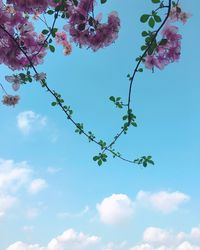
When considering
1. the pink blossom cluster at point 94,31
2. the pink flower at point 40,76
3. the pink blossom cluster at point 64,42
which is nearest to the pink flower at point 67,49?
the pink blossom cluster at point 64,42

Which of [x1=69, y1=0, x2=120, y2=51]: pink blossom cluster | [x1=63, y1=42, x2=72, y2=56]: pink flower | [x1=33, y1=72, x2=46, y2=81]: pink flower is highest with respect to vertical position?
[x1=63, y1=42, x2=72, y2=56]: pink flower

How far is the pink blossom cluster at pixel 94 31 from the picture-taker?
5227 millimetres

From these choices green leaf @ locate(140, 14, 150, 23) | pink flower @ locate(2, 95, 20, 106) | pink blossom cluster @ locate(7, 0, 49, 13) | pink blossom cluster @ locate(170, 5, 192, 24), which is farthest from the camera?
pink flower @ locate(2, 95, 20, 106)

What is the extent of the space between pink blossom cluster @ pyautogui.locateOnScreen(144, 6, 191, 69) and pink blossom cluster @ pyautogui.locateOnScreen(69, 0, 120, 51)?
490 millimetres

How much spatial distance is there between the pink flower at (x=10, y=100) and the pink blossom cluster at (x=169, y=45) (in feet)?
8.01

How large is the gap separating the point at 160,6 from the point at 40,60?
75.8 inches

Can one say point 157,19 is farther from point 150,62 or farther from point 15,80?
point 15,80

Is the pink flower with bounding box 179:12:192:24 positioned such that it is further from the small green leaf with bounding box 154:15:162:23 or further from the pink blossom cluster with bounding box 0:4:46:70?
the pink blossom cluster with bounding box 0:4:46:70

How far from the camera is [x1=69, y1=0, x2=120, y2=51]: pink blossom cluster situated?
5.23m

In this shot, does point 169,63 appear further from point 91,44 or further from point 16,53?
point 16,53

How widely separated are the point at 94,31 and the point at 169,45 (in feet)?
2.83

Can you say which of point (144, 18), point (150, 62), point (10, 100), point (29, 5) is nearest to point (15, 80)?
point (10, 100)

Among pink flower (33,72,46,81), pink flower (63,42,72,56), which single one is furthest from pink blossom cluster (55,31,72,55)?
pink flower (33,72,46,81)

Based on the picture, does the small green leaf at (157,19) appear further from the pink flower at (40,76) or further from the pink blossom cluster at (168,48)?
the pink flower at (40,76)
